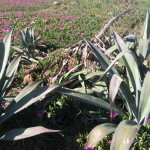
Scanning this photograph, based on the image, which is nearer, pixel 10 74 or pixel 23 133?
pixel 23 133

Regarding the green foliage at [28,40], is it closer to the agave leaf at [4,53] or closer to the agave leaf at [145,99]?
the agave leaf at [4,53]

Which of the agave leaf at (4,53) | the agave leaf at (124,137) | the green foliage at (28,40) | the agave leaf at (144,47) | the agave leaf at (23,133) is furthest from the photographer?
the green foliage at (28,40)

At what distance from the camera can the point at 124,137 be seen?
182 cm

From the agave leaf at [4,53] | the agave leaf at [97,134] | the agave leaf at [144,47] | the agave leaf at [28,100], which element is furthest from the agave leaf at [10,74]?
the agave leaf at [144,47]

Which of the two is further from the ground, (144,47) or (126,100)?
(144,47)

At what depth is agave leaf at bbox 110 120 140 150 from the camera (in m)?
1.75

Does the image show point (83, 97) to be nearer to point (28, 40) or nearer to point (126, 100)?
point (126, 100)

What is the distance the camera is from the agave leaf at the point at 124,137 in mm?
1755

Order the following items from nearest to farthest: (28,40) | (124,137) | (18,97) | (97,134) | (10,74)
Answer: (124,137) → (97,134) → (18,97) → (10,74) → (28,40)

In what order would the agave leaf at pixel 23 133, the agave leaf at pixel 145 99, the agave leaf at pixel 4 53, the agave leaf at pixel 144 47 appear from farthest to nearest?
the agave leaf at pixel 144 47
the agave leaf at pixel 4 53
the agave leaf at pixel 145 99
the agave leaf at pixel 23 133

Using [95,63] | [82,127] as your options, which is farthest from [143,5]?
[82,127]

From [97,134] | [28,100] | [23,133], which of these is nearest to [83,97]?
[97,134]

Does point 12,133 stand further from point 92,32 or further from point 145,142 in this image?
point 92,32

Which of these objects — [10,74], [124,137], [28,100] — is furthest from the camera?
[10,74]
